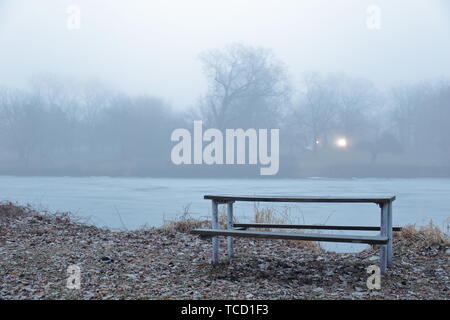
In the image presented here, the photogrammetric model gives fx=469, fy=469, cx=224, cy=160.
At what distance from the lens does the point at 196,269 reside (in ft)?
12.8

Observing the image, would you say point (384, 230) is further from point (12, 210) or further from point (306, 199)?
point (12, 210)

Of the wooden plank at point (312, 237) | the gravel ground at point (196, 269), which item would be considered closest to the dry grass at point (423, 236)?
the gravel ground at point (196, 269)

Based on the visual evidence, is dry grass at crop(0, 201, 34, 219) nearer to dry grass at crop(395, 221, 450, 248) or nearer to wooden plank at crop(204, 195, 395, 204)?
wooden plank at crop(204, 195, 395, 204)

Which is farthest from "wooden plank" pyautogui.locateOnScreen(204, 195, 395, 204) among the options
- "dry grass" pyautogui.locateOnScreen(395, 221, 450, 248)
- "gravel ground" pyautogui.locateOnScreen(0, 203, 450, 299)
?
"dry grass" pyautogui.locateOnScreen(395, 221, 450, 248)

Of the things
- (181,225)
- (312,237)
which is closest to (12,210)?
(181,225)

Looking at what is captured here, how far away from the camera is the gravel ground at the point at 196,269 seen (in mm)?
3215

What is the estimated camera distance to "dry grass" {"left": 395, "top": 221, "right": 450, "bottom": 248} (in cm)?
470

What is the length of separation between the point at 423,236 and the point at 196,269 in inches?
96.9

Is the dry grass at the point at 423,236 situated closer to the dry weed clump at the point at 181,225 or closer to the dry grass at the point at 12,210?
the dry weed clump at the point at 181,225

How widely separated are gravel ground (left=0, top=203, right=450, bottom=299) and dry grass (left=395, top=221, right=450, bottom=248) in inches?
0.6

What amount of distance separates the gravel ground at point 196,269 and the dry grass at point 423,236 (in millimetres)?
16
